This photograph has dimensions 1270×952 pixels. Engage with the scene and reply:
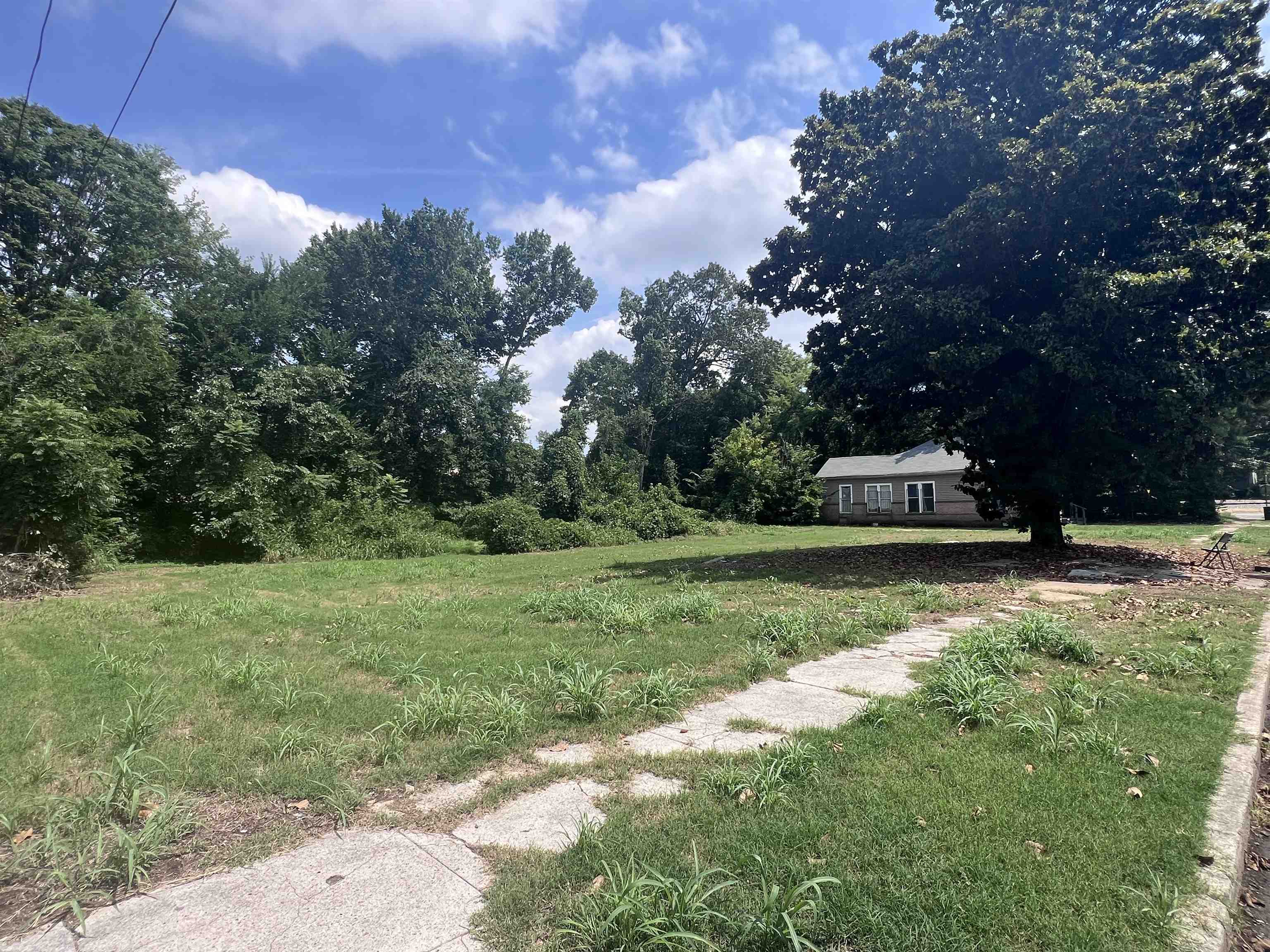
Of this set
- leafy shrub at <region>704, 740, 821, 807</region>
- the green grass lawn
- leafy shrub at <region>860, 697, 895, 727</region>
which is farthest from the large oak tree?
leafy shrub at <region>704, 740, 821, 807</region>

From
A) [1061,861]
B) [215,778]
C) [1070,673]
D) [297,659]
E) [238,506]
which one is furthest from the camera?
[238,506]

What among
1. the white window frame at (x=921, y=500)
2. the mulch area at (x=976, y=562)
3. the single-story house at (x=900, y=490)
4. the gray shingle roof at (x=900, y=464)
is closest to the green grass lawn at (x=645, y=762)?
the mulch area at (x=976, y=562)

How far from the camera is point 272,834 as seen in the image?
2.89 metres

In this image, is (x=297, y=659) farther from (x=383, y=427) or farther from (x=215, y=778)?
(x=383, y=427)

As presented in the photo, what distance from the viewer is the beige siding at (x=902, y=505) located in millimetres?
29875

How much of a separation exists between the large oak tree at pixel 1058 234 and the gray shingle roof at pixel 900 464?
17148mm

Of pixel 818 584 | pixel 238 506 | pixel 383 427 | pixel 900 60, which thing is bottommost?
pixel 818 584

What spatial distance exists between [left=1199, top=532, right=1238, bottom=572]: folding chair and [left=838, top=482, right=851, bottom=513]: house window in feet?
66.7

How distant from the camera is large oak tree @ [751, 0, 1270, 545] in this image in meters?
10.9

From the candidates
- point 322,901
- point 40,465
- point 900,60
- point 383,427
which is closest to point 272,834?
point 322,901

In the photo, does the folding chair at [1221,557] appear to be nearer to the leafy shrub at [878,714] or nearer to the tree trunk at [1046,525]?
the tree trunk at [1046,525]

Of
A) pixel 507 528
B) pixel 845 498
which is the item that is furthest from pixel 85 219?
pixel 845 498

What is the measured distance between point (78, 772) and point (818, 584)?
933cm

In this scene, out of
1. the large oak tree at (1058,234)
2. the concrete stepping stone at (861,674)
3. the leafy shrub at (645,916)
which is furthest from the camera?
the large oak tree at (1058,234)
